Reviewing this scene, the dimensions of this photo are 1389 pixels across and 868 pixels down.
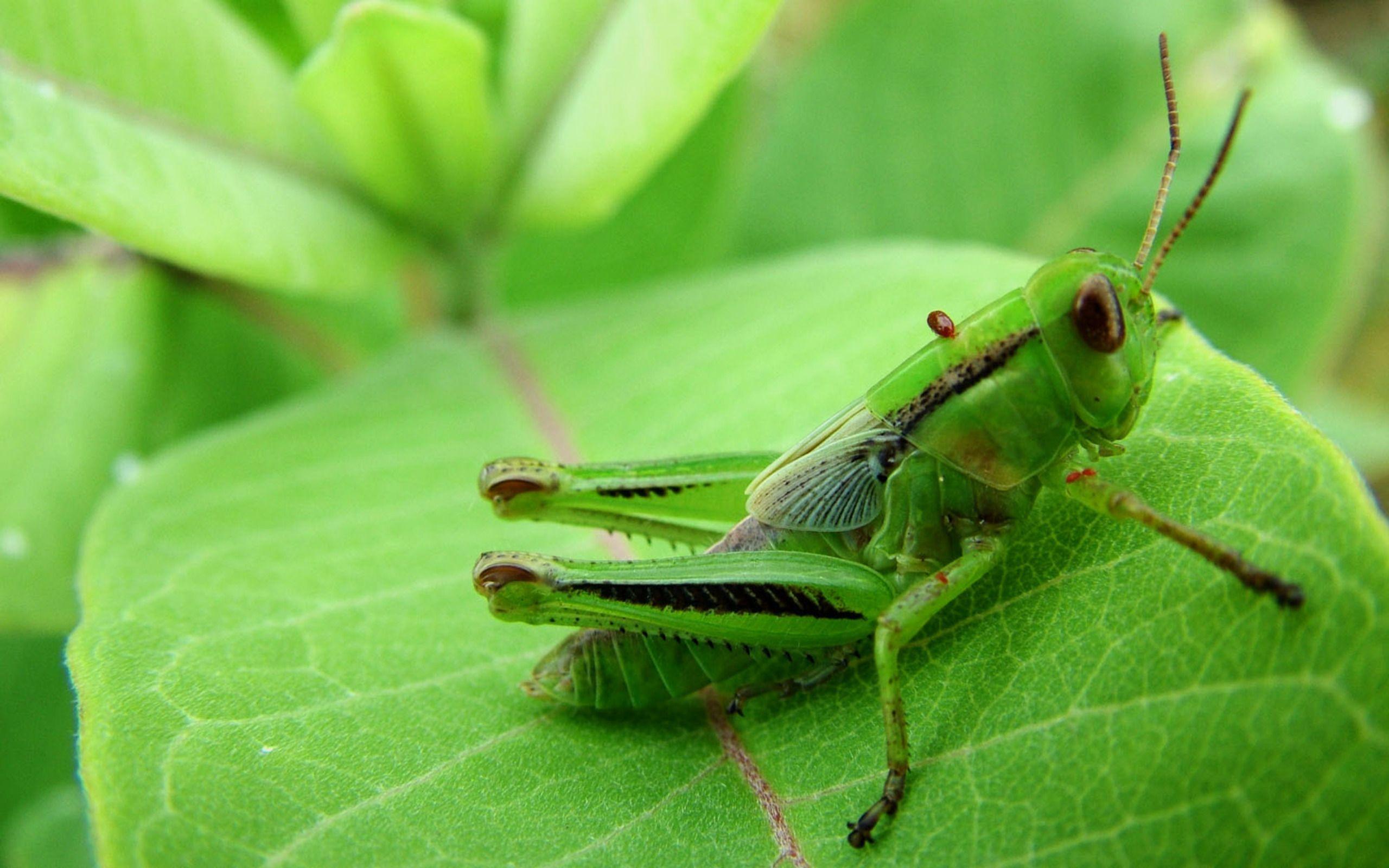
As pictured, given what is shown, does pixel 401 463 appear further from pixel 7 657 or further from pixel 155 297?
pixel 7 657

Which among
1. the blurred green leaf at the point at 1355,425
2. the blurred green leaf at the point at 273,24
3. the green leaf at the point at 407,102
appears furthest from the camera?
the blurred green leaf at the point at 1355,425

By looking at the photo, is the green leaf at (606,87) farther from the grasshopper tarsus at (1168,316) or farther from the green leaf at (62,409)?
the green leaf at (62,409)

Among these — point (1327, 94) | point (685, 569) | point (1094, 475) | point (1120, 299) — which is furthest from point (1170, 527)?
point (1327, 94)

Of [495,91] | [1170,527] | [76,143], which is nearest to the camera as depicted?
[1170,527]

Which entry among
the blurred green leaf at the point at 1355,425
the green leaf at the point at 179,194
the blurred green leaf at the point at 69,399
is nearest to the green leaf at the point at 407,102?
the green leaf at the point at 179,194

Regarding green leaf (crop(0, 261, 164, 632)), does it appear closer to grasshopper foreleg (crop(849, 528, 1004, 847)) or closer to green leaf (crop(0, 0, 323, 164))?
green leaf (crop(0, 0, 323, 164))

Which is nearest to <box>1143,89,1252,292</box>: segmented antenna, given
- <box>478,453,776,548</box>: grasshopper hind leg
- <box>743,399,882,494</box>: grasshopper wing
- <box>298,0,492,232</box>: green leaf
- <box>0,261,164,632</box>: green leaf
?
<box>743,399,882,494</box>: grasshopper wing

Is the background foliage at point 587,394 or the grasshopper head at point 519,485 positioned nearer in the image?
the background foliage at point 587,394
